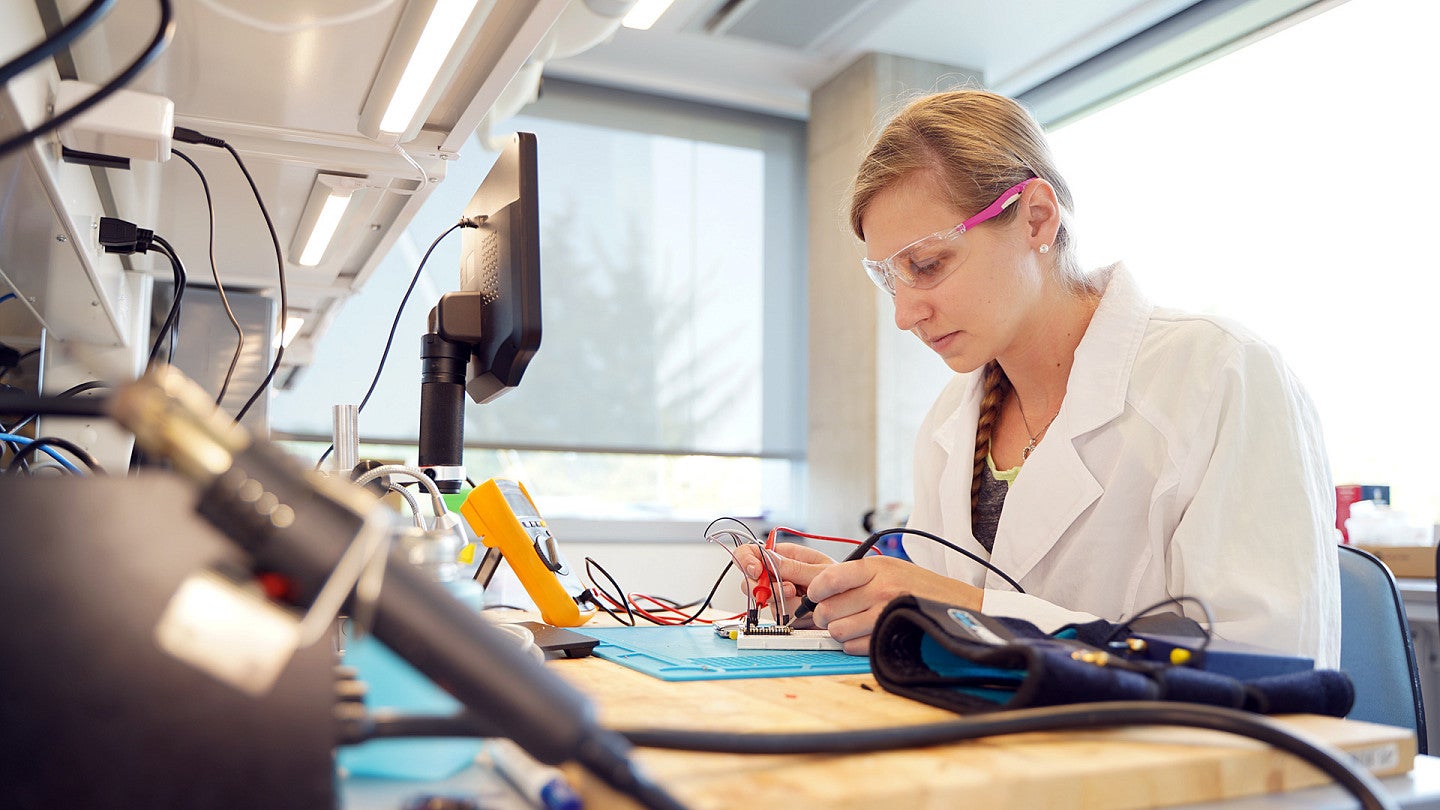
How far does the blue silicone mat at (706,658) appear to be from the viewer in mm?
784

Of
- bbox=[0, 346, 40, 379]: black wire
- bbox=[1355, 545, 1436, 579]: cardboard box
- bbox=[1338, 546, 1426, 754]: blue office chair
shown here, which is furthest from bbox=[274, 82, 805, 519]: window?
bbox=[1338, 546, 1426, 754]: blue office chair

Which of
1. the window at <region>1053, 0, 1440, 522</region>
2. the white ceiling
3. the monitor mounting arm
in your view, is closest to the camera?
the monitor mounting arm

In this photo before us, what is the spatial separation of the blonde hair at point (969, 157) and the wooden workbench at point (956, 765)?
864 mm

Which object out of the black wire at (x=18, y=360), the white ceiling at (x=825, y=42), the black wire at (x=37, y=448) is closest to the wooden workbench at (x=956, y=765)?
the black wire at (x=37, y=448)

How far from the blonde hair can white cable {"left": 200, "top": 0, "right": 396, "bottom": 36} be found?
745 millimetres

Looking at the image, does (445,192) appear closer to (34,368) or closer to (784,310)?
(784,310)

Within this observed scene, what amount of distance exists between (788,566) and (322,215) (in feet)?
3.02

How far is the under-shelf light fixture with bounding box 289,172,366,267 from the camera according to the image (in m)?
1.35

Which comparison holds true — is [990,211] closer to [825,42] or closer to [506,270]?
[506,270]

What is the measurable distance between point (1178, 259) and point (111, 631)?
3.80 metres

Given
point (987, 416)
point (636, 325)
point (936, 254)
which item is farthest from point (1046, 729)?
point (636, 325)

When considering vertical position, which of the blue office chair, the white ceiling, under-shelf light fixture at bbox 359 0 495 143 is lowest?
the blue office chair

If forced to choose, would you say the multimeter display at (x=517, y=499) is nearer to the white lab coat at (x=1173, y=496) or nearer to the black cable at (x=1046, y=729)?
the white lab coat at (x=1173, y=496)

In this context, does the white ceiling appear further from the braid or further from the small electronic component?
the small electronic component
